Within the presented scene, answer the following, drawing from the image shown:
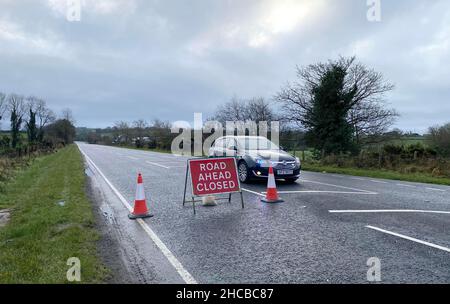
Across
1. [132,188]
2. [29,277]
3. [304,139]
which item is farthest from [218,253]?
[304,139]

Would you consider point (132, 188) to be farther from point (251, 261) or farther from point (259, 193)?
point (251, 261)

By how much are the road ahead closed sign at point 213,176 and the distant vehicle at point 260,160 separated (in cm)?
301

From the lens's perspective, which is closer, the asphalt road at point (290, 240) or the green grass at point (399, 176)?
the asphalt road at point (290, 240)

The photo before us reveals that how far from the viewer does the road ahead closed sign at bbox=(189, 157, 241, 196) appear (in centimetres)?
762

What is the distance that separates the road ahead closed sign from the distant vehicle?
3.01 m

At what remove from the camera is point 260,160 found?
35.5 ft

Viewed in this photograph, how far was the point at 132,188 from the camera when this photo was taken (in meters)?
10.6

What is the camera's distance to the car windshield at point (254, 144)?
1185 cm

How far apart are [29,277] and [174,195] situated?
221 inches

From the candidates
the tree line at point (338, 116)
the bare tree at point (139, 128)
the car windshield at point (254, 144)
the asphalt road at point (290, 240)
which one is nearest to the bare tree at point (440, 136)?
the tree line at point (338, 116)

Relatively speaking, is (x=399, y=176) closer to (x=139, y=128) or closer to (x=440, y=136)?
(x=440, y=136)

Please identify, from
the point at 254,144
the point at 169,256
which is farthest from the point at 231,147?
the point at 169,256

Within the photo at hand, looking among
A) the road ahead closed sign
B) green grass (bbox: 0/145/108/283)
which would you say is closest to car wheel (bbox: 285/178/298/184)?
the road ahead closed sign

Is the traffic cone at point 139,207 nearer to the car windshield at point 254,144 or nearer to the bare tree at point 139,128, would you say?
the car windshield at point 254,144
